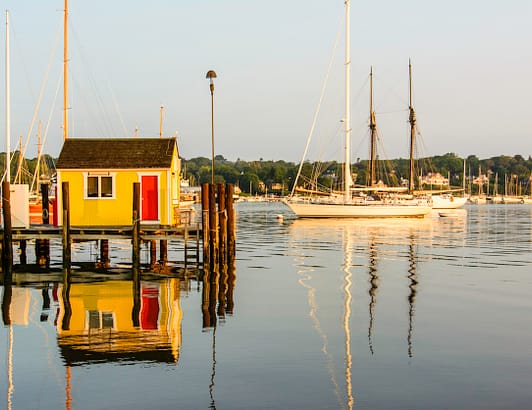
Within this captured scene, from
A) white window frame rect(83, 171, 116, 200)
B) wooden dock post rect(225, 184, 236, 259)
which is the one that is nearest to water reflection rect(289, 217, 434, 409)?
wooden dock post rect(225, 184, 236, 259)

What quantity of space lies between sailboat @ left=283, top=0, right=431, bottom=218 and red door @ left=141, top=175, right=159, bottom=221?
1817 inches

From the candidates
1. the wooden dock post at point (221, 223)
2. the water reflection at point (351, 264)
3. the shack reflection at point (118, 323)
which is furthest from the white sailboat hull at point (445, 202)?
the shack reflection at point (118, 323)

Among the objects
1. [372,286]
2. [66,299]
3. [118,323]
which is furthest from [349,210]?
[118,323]

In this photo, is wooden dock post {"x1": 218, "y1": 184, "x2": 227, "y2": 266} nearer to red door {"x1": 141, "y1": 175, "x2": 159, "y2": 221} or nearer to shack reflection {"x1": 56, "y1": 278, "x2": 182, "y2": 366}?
red door {"x1": 141, "y1": 175, "x2": 159, "y2": 221}

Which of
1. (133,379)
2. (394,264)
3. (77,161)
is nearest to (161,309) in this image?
(133,379)

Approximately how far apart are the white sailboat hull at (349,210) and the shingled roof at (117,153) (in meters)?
49.6

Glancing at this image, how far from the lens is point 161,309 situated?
20734mm

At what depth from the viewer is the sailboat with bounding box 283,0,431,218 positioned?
77938mm

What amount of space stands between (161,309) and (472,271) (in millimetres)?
16581

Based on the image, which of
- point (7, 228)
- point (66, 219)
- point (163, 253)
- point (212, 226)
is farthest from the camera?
point (163, 253)

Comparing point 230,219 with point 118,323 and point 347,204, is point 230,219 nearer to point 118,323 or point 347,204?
point 118,323

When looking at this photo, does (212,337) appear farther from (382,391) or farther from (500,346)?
(500,346)

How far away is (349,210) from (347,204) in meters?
0.78

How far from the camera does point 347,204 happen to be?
80188 millimetres
